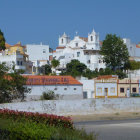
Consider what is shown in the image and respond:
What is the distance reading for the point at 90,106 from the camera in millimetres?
41094

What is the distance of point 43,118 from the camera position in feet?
62.4

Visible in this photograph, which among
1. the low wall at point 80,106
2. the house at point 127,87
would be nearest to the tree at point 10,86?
the low wall at point 80,106

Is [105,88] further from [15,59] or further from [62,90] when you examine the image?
[15,59]

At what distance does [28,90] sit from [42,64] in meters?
53.2

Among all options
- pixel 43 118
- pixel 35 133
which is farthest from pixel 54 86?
pixel 35 133

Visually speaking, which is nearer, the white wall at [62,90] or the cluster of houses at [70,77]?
the white wall at [62,90]

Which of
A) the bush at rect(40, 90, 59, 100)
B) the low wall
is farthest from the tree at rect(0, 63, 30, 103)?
the low wall

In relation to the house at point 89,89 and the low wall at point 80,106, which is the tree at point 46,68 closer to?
the house at point 89,89

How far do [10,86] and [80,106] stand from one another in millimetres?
7745

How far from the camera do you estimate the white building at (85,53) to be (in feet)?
319

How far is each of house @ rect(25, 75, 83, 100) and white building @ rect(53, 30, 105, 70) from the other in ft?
141

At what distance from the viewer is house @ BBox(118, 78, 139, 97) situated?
195 feet

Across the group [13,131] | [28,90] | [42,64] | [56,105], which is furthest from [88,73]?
[13,131]

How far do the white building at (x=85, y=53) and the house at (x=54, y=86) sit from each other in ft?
141
